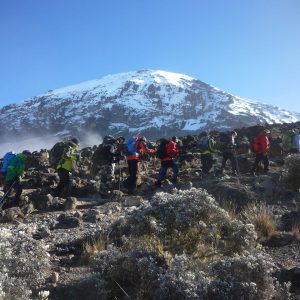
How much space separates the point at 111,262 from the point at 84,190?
25.1ft

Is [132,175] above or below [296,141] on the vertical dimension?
below

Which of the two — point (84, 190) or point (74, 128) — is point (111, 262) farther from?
point (74, 128)

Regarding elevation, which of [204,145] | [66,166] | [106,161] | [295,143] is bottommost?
[295,143]

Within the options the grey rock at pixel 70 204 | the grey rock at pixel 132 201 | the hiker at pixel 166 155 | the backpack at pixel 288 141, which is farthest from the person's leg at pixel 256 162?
the grey rock at pixel 70 204

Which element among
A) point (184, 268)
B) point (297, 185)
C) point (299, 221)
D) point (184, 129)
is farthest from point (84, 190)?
point (184, 129)

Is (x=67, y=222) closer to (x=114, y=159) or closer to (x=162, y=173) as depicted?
(x=162, y=173)

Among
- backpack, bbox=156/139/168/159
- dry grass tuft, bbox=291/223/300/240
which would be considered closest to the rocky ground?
dry grass tuft, bbox=291/223/300/240

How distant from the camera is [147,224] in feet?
20.7

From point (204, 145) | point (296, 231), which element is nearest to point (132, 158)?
point (204, 145)

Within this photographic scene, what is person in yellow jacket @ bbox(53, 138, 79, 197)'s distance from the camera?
1224cm

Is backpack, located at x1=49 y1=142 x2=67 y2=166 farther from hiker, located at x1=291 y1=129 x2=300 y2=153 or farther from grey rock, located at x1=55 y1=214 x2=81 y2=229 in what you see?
hiker, located at x1=291 y1=129 x2=300 y2=153

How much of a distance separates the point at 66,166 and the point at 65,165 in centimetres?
4

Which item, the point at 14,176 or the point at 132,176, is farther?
the point at 132,176

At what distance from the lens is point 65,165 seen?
12.2 m
